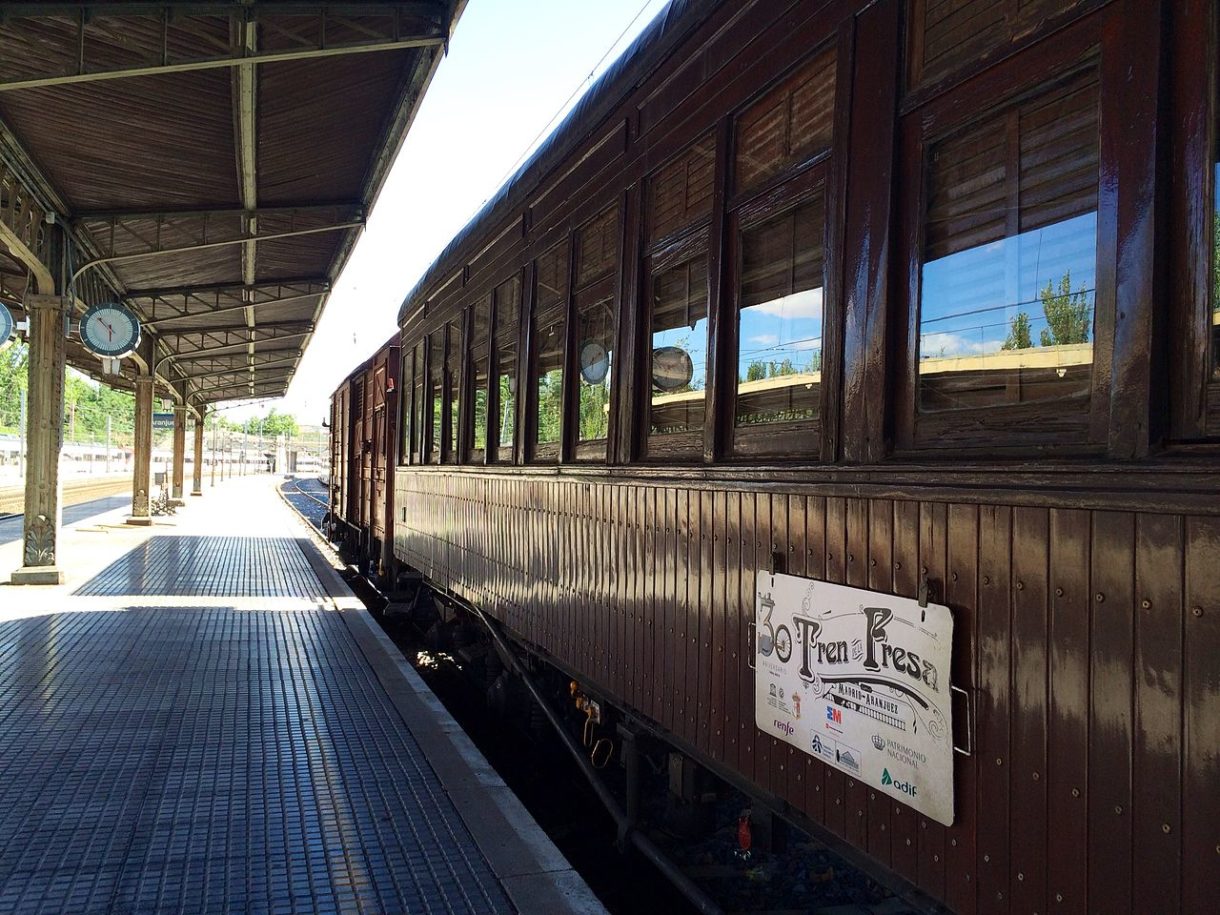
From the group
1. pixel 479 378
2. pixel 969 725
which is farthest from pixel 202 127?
pixel 969 725

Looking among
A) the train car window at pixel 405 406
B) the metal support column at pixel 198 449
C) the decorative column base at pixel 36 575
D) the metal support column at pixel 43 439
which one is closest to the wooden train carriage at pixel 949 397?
the train car window at pixel 405 406

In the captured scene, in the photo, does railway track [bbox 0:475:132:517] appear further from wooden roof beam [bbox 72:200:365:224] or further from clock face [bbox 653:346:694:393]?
clock face [bbox 653:346:694:393]

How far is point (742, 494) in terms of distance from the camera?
2.83 m

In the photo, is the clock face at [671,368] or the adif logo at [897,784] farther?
the clock face at [671,368]

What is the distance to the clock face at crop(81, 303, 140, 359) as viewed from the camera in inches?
430

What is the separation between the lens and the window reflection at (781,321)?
8.57 ft

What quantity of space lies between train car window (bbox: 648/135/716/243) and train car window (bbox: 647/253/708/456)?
156 millimetres

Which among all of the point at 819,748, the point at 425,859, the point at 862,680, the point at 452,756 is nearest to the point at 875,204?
the point at 862,680

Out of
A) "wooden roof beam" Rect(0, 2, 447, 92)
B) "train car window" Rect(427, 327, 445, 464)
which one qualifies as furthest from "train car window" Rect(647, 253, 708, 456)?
"wooden roof beam" Rect(0, 2, 447, 92)

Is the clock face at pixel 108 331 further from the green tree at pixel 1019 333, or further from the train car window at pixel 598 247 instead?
the green tree at pixel 1019 333

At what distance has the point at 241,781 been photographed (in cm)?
431

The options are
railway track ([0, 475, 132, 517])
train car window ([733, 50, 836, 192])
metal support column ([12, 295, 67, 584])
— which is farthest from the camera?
railway track ([0, 475, 132, 517])

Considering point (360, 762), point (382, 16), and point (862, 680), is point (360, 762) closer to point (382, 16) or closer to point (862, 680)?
point (862, 680)

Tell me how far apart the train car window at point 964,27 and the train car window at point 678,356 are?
1.09m
